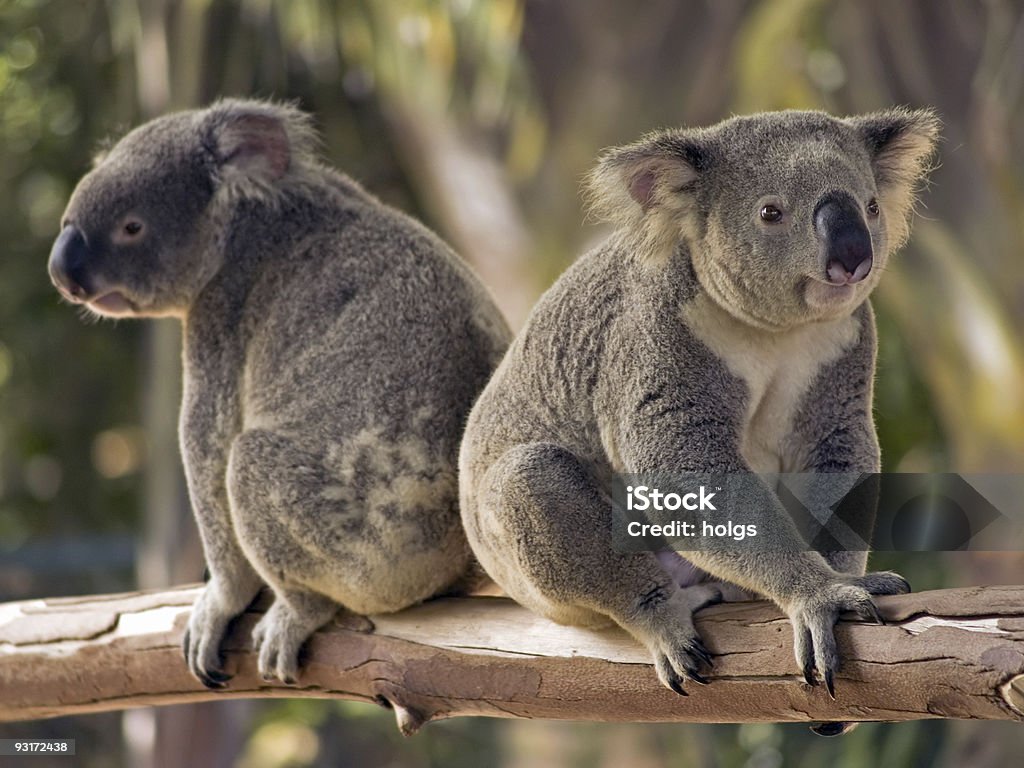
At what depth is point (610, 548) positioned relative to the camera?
102 inches

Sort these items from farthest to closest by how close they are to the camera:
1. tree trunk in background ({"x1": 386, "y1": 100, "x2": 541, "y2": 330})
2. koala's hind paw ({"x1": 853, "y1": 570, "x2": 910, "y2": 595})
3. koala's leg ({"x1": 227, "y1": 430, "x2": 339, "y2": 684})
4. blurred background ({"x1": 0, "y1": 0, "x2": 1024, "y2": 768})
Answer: tree trunk in background ({"x1": 386, "y1": 100, "x2": 541, "y2": 330}) < blurred background ({"x1": 0, "y1": 0, "x2": 1024, "y2": 768}) < koala's leg ({"x1": 227, "y1": 430, "x2": 339, "y2": 684}) < koala's hind paw ({"x1": 853, "y1": 570, "x2": 910, "y2": 595})

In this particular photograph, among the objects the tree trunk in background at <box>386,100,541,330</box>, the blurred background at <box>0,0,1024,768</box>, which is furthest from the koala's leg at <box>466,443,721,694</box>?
the tree trunk in background at <box>386,100,541,330</box>

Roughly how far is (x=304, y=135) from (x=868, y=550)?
1941 millimetres

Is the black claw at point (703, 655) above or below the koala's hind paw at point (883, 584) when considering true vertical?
below

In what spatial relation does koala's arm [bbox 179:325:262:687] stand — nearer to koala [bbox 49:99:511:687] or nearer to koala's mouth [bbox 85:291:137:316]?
koala [bbox 49:99:511:687]

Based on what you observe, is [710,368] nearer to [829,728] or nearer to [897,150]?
[897,150]

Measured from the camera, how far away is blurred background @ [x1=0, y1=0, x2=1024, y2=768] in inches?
273

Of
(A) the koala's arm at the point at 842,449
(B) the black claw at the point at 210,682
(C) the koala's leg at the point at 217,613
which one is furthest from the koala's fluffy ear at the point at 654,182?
(B) the black claw at the point at 210,682

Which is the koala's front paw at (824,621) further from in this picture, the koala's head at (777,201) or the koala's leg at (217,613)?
the koala's leg at (217,613)

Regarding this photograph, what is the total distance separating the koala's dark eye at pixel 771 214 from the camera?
2.38m

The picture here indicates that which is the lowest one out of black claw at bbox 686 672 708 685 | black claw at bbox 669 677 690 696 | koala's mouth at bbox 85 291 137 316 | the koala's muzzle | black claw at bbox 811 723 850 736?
black claw at bbox 811 723 850 736

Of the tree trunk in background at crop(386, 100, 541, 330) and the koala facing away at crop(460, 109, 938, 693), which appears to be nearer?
the koala facing away at crop(460, 109, 938, 693)

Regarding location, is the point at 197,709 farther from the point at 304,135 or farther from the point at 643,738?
the point at 304,135

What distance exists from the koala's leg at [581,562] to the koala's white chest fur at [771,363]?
1.03 ft
